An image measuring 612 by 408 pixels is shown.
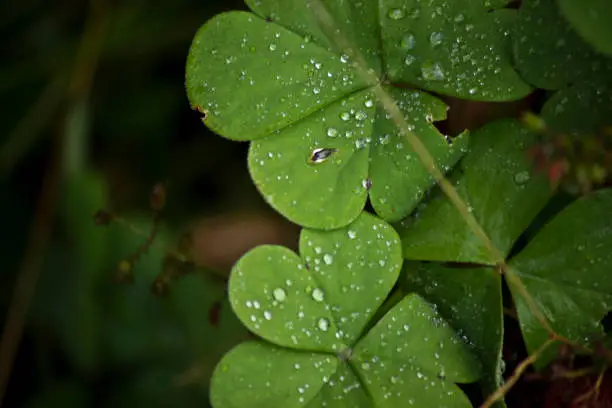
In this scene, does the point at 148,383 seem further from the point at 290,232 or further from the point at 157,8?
the point at 157,8

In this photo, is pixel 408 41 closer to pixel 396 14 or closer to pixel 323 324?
pixel 396 14

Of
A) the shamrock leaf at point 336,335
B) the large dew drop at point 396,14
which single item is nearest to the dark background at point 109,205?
the shamrock leaf at point 336,335

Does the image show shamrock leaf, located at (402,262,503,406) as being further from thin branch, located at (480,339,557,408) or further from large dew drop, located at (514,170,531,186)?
large dew drop, located at (514,170,531,186)

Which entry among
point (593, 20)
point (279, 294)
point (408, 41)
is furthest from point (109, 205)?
point (593, 20)

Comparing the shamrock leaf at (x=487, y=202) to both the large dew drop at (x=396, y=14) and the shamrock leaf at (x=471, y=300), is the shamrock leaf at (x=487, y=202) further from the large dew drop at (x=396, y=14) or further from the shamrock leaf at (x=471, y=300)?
the large dew drop at (x=396, y=14)

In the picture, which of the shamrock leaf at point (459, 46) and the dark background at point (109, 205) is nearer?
the shamrock leaf at point (459, 46)

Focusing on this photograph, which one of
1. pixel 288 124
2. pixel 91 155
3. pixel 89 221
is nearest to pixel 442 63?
pixel 288 124
